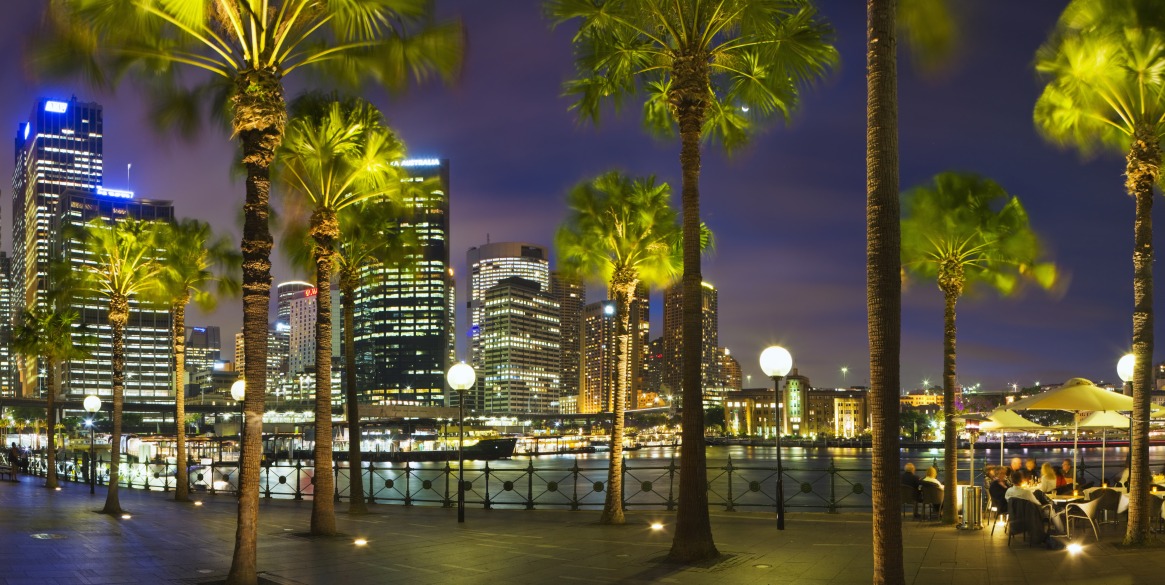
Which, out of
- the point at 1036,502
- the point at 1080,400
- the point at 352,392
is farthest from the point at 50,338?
the point at 1080,400

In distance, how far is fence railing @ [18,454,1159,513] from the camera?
24.5 metres

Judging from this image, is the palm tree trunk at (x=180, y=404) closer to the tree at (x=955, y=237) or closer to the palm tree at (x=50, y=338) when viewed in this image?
the palm tree at (x=50, y=338)

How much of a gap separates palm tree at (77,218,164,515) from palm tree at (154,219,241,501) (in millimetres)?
606

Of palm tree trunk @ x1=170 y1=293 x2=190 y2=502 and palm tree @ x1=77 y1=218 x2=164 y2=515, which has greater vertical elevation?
palm tree @ x1=77 y1=218 x2=164 y2=515

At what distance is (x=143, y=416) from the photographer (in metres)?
194

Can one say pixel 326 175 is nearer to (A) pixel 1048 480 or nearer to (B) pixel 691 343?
(B) pixel 691 343

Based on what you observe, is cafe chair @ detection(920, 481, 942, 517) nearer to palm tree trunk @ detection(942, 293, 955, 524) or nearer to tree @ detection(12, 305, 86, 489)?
palm tree trunk @ detection(942, 293, 955, 524)

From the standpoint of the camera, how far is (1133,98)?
1459 cm

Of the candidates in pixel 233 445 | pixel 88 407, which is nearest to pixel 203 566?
pixel 88 407

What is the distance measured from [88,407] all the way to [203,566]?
23377 millimetres

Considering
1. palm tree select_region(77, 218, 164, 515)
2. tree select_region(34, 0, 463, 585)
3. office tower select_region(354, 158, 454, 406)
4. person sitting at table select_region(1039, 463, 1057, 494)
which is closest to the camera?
tree select_region(34, 0, 463, 585)

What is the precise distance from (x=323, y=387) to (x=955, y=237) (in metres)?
14.3

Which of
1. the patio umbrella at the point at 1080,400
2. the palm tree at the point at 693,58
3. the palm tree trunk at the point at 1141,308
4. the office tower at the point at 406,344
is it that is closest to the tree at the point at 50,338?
the palm tree at the point at 693,58

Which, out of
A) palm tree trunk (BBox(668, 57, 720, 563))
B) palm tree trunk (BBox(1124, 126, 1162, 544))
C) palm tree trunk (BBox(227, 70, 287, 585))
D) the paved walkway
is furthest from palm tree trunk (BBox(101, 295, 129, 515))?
palm tree trunk (BBox(1124, 126, 1162, 544))
